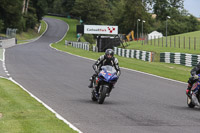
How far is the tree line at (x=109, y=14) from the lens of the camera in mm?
90438

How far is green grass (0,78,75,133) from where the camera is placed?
828cm

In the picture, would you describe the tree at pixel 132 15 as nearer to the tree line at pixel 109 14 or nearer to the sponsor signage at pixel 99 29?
the tree line at pixel 109 14

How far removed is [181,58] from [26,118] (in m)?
27.1

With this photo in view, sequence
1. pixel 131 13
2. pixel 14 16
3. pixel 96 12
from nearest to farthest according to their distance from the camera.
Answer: pixel 14 16 → pixel 131 13 → pixel 96 12

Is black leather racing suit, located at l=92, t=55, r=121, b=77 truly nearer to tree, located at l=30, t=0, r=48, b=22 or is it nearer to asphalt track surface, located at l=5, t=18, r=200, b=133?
asphalt track surface, located at l=5, t=18, r=200, b=133

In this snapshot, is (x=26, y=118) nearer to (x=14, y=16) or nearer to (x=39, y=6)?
(x=14, y=16)

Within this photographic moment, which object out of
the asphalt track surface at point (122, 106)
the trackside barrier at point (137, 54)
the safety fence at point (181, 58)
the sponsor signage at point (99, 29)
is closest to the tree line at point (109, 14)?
the sponsor signage at point (99, 29)

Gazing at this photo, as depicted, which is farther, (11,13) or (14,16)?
(14,16)

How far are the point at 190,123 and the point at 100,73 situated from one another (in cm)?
406

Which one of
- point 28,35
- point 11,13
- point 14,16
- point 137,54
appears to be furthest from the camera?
point 28,35

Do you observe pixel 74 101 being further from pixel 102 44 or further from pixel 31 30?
pixel 31 30

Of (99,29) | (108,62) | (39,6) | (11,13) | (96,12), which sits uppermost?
(39,6)

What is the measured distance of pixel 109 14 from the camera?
127 metres

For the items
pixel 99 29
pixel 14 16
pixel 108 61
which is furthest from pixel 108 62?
pixel 14 16
